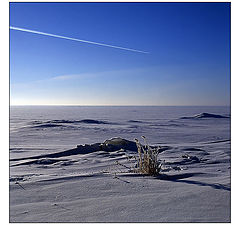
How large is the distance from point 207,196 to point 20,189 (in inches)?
74.4

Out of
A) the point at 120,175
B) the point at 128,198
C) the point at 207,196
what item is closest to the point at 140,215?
the point at 128,198

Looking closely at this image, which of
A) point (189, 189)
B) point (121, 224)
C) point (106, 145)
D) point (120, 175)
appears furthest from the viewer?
point (106, 145)

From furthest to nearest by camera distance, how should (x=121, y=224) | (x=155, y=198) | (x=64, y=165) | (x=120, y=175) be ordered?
(x=64, y=165), (x=120, y=175), (x=155, y=198), (x=121, y=224)

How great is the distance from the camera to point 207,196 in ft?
7.18

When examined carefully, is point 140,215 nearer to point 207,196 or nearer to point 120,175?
point 207,196

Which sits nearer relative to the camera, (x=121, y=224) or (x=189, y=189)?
(x=121, y=224)

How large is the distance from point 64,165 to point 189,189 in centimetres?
243
